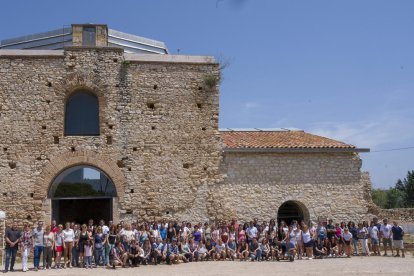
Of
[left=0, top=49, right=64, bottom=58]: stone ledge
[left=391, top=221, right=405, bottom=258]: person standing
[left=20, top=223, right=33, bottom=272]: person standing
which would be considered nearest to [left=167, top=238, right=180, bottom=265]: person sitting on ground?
[left=20, top=223, right=33, bottom=272]: person standing

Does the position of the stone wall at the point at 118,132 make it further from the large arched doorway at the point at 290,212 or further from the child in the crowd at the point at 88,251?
the large arched doorway at the point at 290,212

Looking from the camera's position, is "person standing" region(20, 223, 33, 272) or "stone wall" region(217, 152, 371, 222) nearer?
"person standing" region(20, 223, 33, 272)

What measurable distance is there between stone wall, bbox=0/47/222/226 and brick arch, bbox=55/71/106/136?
33 mm

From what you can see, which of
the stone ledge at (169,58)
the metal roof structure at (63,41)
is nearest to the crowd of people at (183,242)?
the stone ledge at (169,58)

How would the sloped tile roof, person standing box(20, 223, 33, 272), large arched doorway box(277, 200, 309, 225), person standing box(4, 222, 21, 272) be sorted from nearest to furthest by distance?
person standing box(4, 222, 21, 272) < person standing box(20, 223, 33, 272) < the sloped tile roof < large arched doorway box(277, 200, 309, 225)

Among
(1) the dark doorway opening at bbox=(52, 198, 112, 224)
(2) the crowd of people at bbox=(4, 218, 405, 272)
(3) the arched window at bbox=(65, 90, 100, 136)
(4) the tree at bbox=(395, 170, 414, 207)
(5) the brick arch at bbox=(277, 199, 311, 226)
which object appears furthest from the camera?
(4) the tree at bbox=(395, 170, 414, 207)

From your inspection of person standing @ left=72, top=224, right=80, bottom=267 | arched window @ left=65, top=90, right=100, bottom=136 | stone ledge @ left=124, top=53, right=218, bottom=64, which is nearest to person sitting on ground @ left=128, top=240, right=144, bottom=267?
person standing @ left=72, top=224, right=80, bottom=267

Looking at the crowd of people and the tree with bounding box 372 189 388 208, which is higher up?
the tree with bounding box 372 189 388 208

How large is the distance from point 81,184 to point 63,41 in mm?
5413

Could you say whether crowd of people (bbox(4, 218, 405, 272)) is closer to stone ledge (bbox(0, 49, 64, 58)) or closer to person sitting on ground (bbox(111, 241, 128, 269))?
person sitting on ground (bbox(111, 241, 128, 269))

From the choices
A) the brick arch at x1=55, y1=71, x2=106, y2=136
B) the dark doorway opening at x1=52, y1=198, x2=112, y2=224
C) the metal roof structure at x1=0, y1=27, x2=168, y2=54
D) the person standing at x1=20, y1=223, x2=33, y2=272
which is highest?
the metal roof structure at x1=0, y1=27, x2=168, y2=54

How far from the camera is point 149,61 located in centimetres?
1617

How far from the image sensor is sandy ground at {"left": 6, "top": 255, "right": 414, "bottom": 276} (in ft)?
36.5

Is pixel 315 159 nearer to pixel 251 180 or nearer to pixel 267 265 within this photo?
pixel 251 180
